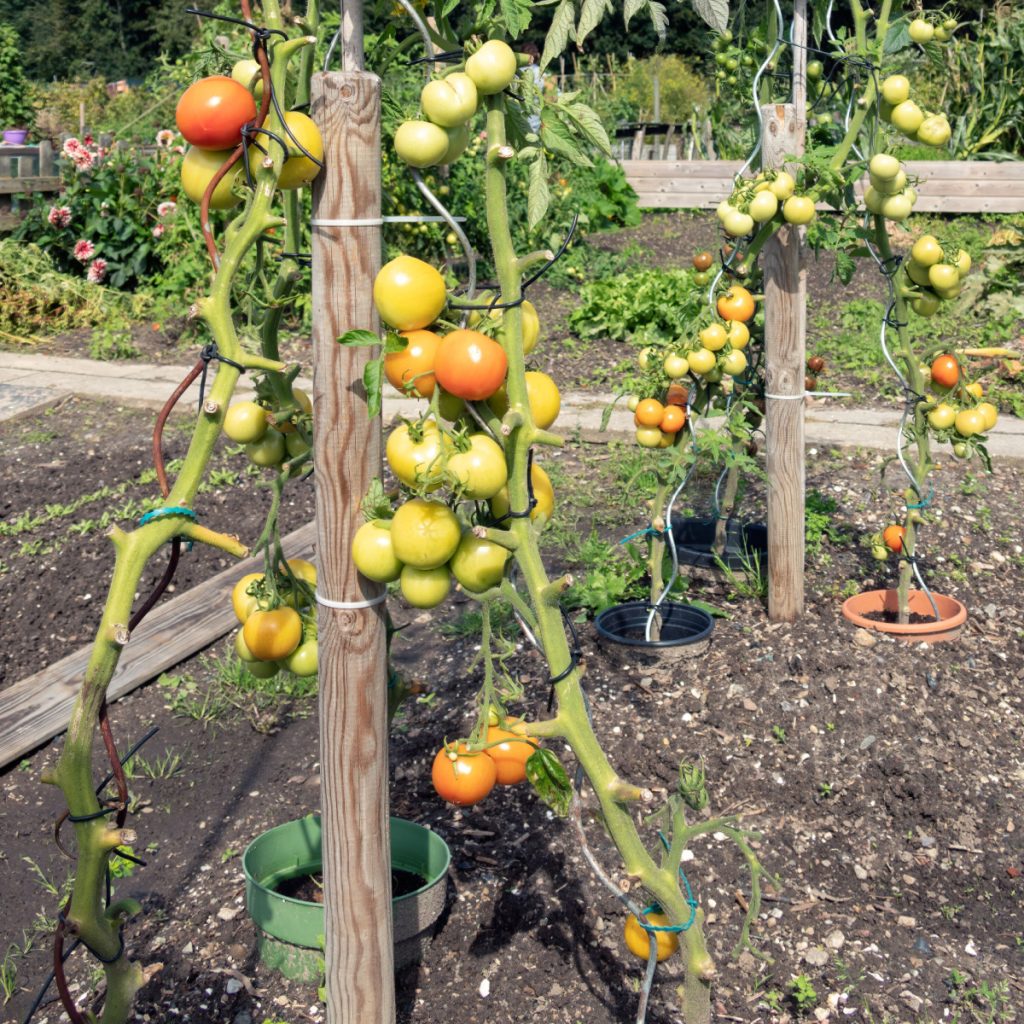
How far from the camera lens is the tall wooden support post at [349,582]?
158 centimetres

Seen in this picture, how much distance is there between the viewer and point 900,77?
125 inches

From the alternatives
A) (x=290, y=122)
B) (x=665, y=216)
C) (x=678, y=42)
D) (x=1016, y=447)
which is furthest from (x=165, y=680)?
(x=678, y=42)

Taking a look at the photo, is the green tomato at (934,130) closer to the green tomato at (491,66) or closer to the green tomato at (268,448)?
the green tomato at (491,66)

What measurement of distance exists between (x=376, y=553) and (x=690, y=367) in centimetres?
191

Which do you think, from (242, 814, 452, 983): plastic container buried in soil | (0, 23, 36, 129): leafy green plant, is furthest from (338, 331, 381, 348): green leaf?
(0, 23, 36, 129): leafy green plant

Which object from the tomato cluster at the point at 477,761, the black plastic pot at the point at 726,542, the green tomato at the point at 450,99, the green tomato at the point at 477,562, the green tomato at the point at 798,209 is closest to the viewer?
the green tomato at the point at 450,99

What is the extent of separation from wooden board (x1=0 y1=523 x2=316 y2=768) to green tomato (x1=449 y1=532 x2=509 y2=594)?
199 cm

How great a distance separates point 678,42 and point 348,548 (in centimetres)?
3268

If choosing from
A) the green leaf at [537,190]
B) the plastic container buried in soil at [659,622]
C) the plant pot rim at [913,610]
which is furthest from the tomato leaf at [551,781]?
the plant pot rim at [913,610]

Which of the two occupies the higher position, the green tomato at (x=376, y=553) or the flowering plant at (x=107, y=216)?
the flowering plant at (x=107, y=216)

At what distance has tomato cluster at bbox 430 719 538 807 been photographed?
1812mm

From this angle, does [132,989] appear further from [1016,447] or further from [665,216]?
[665,216]

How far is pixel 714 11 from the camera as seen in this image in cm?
156

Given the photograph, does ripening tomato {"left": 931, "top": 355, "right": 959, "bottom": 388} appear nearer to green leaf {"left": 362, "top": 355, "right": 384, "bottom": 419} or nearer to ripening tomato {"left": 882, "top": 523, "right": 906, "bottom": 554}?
ripening tomato {"left": 882, "top": 523, "right": 906, "bottom": 554}
